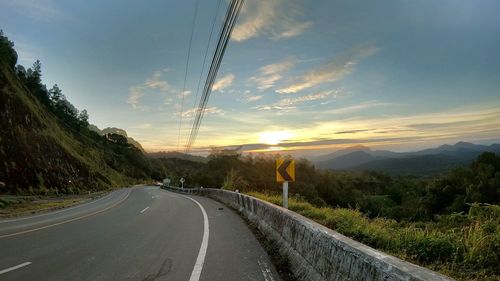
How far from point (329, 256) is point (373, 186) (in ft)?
544

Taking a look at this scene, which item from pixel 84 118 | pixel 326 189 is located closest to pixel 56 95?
pixel 84 118

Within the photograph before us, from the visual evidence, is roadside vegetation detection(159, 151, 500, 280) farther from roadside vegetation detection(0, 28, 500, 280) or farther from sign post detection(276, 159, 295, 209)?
sign post detection(276, 159, 295, 209)

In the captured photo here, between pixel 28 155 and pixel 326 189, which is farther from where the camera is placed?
pixel 326 189

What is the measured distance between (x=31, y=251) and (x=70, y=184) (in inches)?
2152

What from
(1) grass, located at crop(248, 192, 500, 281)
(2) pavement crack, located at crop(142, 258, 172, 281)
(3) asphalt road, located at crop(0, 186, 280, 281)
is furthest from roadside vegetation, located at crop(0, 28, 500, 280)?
(2) pavement crack, located at crop(142, 258, 172, 281)

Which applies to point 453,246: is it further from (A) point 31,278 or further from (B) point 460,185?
(B) point 460,185

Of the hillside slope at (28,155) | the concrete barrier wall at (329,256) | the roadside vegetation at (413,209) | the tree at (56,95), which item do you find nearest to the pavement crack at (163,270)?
the concrete barrier wall at (329,256)

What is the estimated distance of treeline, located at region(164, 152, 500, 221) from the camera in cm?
5137

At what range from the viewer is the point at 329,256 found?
205 inches

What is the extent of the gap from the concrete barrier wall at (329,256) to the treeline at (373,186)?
10340mm

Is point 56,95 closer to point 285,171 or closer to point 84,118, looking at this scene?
point 84,118

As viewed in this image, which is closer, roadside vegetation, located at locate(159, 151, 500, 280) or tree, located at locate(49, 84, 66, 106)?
roadside vegetation, located at locate(159, 151, 500, 280)

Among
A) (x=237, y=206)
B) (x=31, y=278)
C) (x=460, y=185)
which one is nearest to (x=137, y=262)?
(x=31, y=278)

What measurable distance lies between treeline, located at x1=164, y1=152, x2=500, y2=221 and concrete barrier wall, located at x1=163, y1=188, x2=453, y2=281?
33.9 ft
